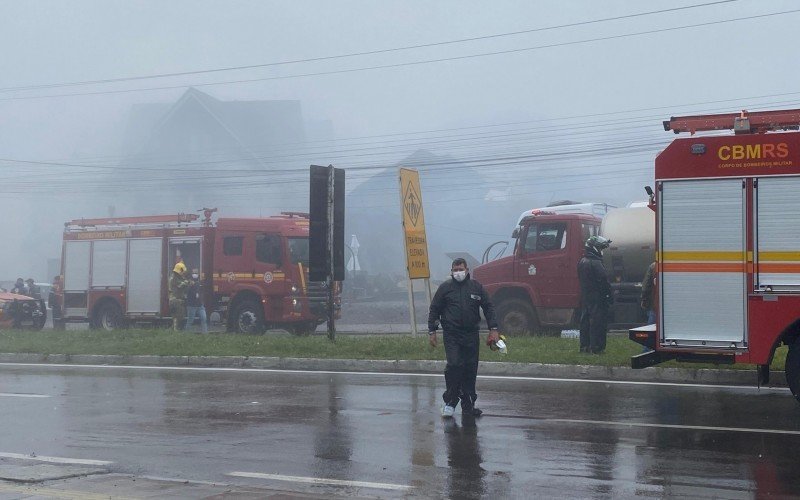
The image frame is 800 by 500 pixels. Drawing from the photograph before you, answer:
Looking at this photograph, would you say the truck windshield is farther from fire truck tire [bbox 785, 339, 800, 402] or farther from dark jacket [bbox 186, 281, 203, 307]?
fire truck tire [bbox 785, 339, 800, 402]

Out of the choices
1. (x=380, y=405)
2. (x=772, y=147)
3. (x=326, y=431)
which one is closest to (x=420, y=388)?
(x=380, y=405)

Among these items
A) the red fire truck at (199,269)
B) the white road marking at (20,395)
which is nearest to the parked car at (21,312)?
the red fire truck at (199,269)

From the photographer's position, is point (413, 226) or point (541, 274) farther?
point (541, 274)

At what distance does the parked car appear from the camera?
26.9m

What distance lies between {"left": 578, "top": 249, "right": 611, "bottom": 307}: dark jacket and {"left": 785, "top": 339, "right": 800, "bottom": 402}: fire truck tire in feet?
16.4

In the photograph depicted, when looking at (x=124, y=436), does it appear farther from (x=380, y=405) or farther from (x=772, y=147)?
(x=772, y=147)

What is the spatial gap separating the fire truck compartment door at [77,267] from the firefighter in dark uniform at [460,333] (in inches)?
746

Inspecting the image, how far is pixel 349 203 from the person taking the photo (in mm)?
59500

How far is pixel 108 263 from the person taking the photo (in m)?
26.6

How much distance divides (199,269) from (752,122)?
16933 millimetres

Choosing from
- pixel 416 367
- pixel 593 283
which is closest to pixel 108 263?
pixel 416 367

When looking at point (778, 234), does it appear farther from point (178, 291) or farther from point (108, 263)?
point (108, 263)

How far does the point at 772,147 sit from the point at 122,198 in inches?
1861

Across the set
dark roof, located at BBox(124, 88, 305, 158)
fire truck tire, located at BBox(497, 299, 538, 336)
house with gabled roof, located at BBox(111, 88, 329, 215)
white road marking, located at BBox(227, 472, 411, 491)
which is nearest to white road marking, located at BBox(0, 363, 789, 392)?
fire truck tire, located at BBox(497, 299, 538, 336)
